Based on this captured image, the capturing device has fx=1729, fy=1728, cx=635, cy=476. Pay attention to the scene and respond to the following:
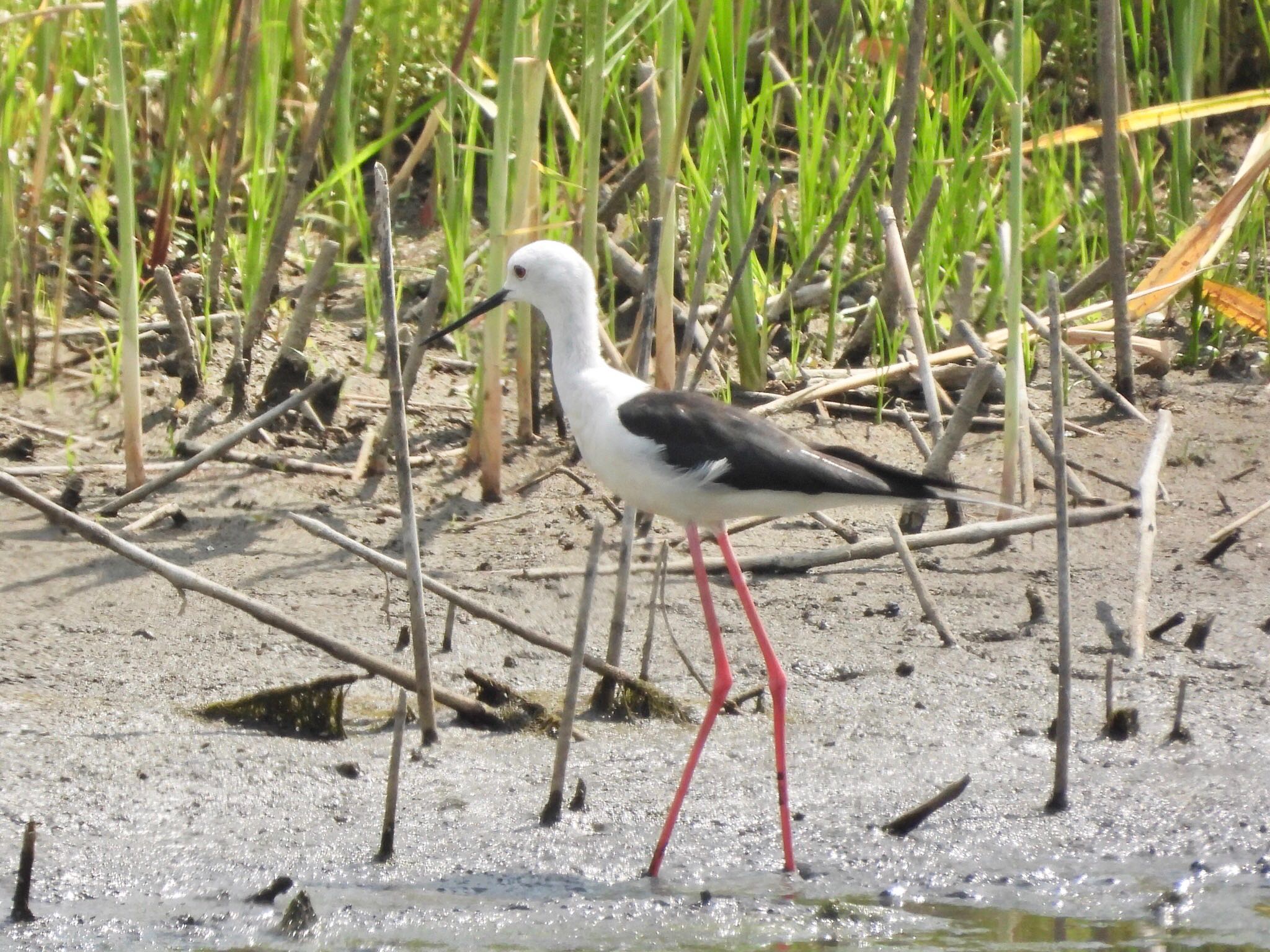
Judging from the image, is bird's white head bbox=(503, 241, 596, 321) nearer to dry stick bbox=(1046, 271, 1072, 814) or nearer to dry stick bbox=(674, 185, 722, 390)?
dry stick bbox=(674, 185, 722, 390)

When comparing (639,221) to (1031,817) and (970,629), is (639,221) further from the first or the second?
(1031,817)

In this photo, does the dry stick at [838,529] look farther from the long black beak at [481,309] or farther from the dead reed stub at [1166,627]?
the long black beak at [481,309]

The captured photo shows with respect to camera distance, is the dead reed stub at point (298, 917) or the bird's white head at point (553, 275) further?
the bird's white head at point (553, 275)

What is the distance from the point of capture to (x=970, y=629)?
4211 mm

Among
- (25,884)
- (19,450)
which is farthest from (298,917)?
(19,450)

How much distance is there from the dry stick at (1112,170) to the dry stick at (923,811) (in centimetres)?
209

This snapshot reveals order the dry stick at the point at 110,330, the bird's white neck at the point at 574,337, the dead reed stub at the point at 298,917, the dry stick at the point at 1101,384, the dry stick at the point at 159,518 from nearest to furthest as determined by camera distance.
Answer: the dead reed stub at the point at 298,917 → the bird's white neck at the point at 574,337 → the dry stick at the point at 159,518 → the dry stick at the point at 1101,384 → the dry stick at the point at 110,330

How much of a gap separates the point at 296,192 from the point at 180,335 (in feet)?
2.09

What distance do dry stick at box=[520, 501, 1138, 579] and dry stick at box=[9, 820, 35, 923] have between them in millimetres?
1766

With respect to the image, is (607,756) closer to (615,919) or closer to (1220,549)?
(615,919)

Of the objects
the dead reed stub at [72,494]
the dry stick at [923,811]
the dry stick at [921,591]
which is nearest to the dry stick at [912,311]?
the dry stick at [921,591]

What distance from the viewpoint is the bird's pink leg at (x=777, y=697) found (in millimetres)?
3201

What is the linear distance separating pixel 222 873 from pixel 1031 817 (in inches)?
60.9

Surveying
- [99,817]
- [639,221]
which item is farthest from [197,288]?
[99,817]
